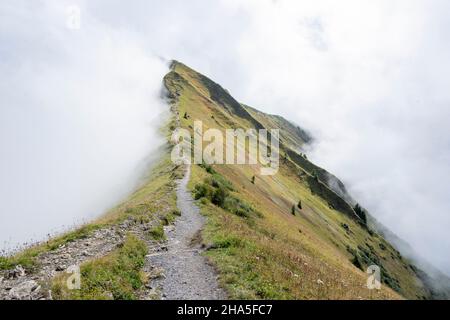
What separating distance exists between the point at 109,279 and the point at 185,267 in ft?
14.4

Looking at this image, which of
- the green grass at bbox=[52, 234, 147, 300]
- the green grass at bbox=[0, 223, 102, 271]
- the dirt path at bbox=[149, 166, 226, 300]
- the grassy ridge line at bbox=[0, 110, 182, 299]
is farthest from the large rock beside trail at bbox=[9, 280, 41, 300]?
the dirt path at bbox=[149, 166, 226, 300]

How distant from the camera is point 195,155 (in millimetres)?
69250

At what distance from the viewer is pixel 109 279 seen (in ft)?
57.8

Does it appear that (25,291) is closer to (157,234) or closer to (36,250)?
(36,250)

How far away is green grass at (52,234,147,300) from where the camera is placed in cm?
1570

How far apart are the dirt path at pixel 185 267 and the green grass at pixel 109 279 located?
1034 millimetres

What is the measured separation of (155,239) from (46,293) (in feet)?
38.1

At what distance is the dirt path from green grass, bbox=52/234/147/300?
3.39 ft

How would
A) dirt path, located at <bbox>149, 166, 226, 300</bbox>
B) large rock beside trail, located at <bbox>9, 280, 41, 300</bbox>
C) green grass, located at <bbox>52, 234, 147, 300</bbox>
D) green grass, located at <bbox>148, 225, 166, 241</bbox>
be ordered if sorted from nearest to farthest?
large rock beside trail, located at <bbox>9, 280, 41, 300</bbox> < green grass, located at <bbox>52, 234, 147, 300</bbox> < dirt path, located at <bbox>149, 166, 226, 300</bbox> < green grass, located at <bbox>148, 225, 166, 241</bbox>

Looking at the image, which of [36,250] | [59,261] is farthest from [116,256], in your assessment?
[36,250]

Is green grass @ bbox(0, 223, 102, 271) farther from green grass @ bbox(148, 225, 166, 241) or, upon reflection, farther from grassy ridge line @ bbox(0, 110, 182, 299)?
green grass @ bbox(148, 225, 166, 241)

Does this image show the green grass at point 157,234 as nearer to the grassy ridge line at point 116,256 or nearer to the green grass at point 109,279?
the grassy ridge line at point 116,256
